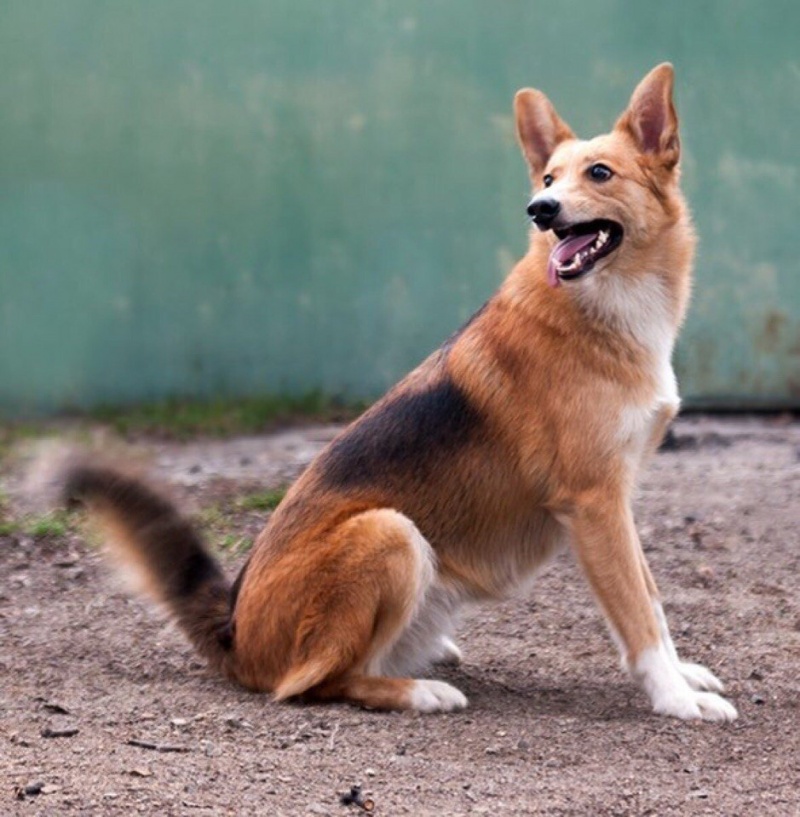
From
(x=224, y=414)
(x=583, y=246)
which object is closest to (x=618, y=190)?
(x=583, y=246)

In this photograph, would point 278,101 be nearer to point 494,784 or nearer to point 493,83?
point 493,83

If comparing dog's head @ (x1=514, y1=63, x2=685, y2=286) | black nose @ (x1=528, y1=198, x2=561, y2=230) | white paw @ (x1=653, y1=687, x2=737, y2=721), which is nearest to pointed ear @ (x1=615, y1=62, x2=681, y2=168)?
dog's head @ (x1=514, y1=63, x2=685, y2=286)

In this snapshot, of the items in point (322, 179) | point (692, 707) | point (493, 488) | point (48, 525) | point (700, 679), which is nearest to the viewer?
point (692, 707)

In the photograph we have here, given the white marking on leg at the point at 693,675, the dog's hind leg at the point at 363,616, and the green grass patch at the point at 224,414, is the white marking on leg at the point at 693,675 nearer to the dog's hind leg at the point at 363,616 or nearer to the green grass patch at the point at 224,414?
the dog's hind leg at the point at 363,616

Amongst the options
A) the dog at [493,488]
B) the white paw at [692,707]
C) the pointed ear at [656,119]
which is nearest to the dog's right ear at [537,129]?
the dog at [493,488]

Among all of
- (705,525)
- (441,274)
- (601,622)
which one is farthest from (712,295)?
(601,622)

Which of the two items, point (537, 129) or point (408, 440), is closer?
point (408, 440)

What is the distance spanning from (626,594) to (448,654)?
32.9 inches

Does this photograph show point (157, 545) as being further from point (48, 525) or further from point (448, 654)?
point (48, 525)

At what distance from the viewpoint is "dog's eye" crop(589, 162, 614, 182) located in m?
5.05

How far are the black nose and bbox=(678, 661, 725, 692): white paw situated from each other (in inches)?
60.6

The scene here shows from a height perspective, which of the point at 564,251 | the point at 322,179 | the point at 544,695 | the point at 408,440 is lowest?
the point at 544,695

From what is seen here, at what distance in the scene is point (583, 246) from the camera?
5082 mm

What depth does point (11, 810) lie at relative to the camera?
153 inches
